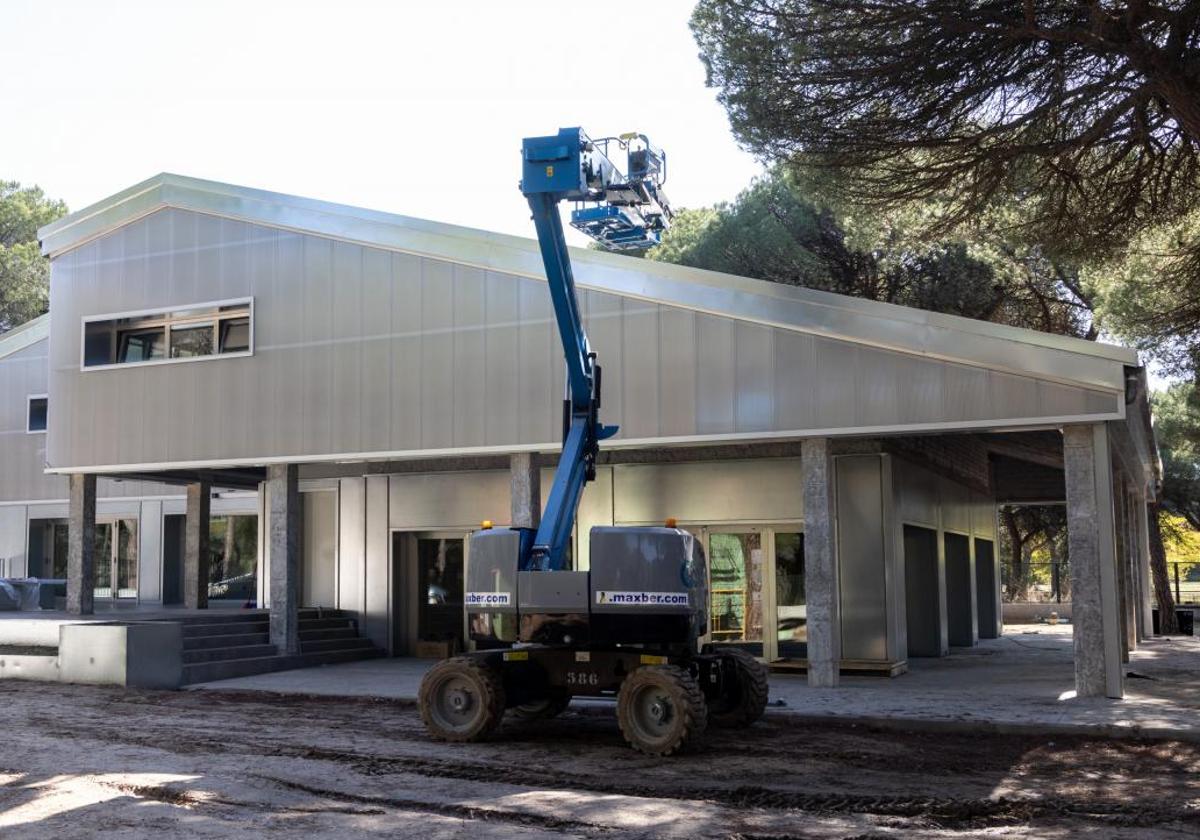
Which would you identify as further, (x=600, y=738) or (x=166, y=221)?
(x=166, y=221)

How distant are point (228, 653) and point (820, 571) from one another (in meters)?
9.12

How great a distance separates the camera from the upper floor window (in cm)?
1970

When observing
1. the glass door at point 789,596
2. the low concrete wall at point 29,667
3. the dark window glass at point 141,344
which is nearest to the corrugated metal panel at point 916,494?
the glass door at point 789,596

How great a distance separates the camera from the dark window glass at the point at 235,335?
19.6 metres

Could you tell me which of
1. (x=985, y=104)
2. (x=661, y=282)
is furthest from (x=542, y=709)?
(x=985, y=104)

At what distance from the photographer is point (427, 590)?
21656 mm

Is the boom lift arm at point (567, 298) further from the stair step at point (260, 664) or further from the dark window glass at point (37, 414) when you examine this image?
the dark window glass at point (37, 414)

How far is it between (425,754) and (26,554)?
23063 mm

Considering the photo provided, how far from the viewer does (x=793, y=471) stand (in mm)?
18234

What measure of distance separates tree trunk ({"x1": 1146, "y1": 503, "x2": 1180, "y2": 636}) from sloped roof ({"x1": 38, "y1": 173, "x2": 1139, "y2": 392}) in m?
17.7

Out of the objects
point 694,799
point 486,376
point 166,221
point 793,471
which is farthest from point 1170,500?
point 694,799

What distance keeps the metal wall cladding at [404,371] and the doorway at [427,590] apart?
3.60m

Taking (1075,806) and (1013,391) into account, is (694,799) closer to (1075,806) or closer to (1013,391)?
(1075,806)

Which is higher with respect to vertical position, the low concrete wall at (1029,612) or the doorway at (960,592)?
the doorway at (960,592)
